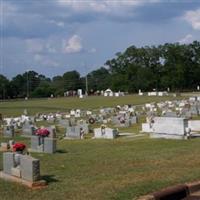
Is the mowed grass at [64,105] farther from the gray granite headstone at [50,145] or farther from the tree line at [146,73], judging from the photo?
the tree line at [146,73]

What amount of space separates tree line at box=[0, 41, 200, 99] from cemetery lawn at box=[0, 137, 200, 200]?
105793mm

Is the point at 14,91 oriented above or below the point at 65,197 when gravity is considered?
above

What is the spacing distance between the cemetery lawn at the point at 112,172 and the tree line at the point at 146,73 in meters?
106

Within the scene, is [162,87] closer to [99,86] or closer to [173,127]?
[99,86]

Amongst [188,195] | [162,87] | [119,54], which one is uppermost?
[119,54]

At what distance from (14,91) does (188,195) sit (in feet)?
425

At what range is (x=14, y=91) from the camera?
137 m

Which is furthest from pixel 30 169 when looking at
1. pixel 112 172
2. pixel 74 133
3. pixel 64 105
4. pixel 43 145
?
pixel 64 105

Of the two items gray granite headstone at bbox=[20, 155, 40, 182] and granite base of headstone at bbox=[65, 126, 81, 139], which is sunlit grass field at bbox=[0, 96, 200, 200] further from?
granite base of headstone at bbox=[65, 126, 81, 139]

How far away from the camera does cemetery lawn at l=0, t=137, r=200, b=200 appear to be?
10039 millimetres

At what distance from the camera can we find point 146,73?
12512 cm

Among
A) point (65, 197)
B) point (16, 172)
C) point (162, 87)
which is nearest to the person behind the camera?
point (65, 197)

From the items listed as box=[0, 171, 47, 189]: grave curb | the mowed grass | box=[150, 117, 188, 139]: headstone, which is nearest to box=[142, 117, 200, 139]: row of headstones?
box=[150, 117, 188, 139]: headstone

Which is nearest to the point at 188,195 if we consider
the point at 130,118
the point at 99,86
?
the point at 130,118
